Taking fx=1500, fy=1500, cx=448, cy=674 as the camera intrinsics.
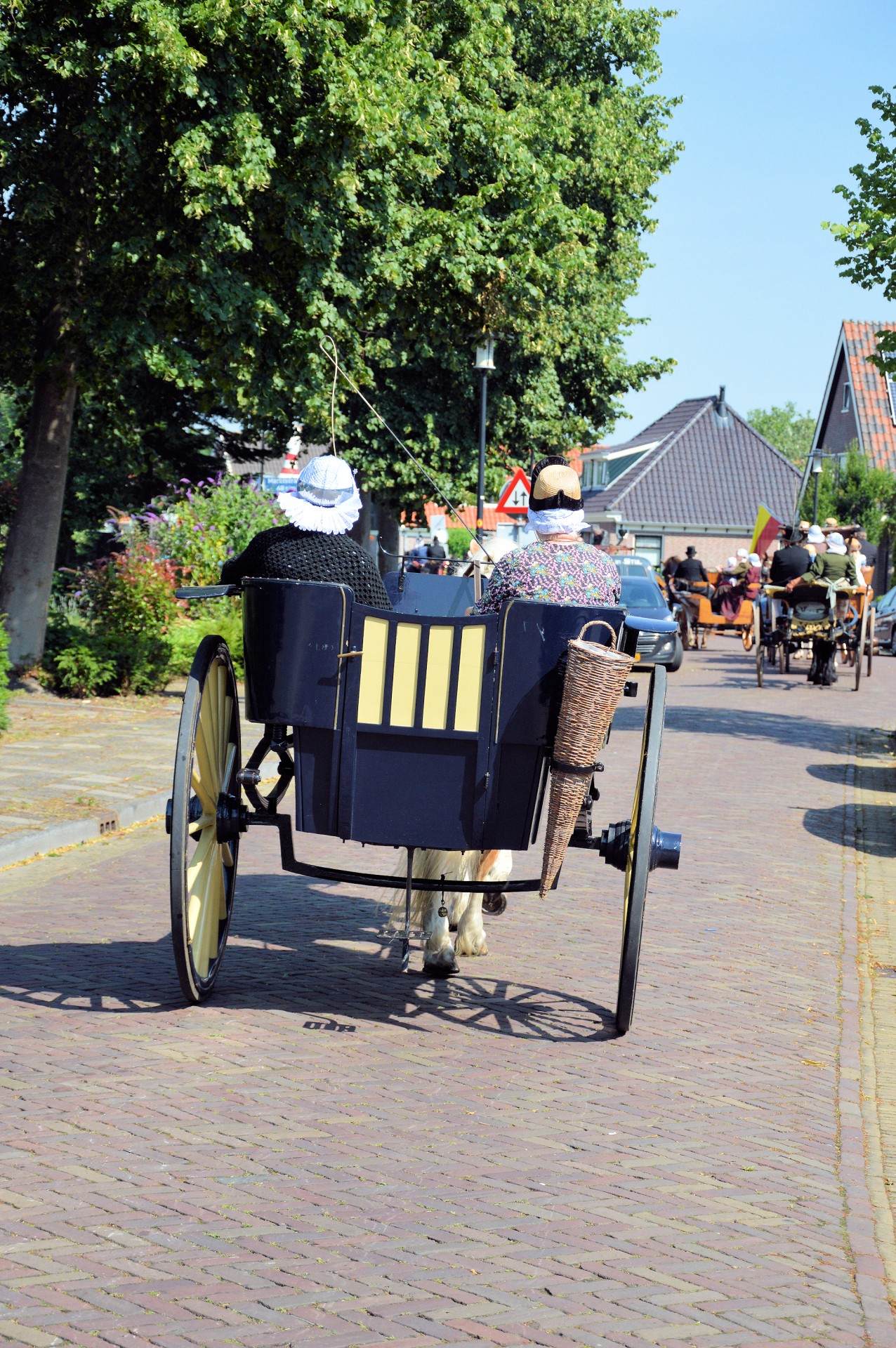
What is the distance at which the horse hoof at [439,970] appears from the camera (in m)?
5.75

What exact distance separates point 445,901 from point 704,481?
61.6 m

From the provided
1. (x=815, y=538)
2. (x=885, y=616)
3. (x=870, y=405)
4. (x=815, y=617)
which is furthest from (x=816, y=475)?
(x=815, y=617)

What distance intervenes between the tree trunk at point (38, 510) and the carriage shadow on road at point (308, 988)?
381 inches

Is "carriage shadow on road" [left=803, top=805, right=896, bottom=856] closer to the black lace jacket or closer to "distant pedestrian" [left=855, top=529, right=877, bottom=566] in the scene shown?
the black lace jacket

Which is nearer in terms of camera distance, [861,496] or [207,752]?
[207,752]

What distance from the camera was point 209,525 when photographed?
1947 centimetres

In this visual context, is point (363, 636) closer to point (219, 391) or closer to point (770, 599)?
point (219, 391)

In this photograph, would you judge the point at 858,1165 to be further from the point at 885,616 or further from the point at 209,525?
the point at 885,616

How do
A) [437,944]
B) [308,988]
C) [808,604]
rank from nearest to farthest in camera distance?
[308,988] → [437,944] → [808,604]

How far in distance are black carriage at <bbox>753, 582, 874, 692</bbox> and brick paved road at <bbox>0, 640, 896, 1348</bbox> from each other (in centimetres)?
1296

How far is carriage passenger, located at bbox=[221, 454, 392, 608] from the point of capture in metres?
5.23

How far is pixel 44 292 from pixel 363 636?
35.9 feet

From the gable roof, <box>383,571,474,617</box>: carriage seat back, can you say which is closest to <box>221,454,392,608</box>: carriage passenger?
<box>383,571,474,617</box>: carriage seat back

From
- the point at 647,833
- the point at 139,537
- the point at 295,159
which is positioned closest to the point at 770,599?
the point at 139,537
